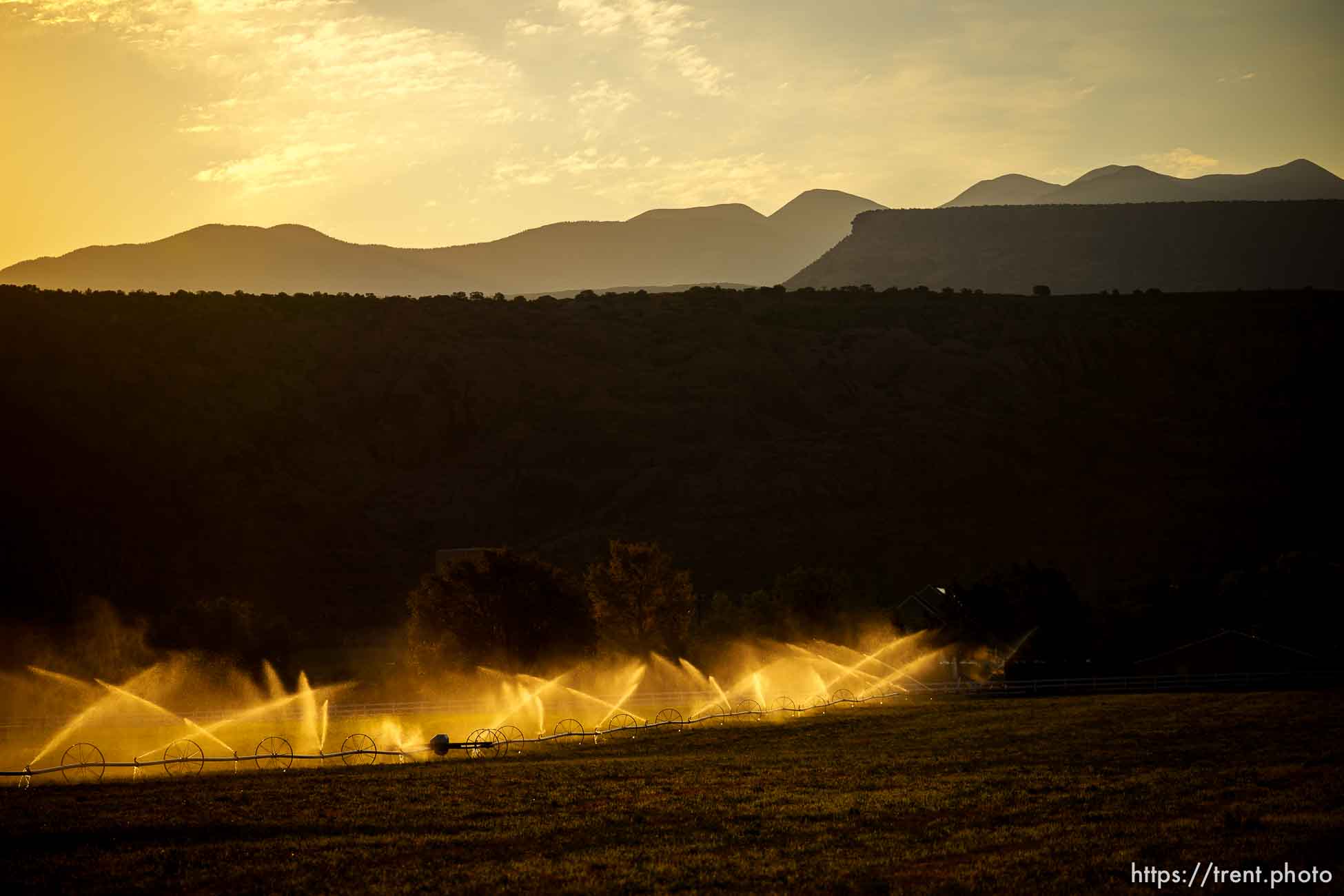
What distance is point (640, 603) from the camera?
90312mm

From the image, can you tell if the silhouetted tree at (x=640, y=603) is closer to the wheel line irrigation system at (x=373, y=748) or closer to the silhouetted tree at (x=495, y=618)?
the silhouetted tree at (x=495, y=618)

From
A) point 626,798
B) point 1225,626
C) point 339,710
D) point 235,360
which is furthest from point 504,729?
point 235,360

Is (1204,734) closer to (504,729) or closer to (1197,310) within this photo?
(504,729)

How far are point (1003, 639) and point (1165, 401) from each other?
296ft

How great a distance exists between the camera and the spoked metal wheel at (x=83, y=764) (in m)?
42.5

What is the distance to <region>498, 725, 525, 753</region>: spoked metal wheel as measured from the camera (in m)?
51.6

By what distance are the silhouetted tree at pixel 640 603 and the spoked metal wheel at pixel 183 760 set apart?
37.1m

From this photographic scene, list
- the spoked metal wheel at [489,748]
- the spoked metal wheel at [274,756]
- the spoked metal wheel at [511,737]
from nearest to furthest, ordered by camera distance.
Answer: the spoked metal wheel at [274,756] < the spoked metal wheel at [489,748] < the spoked metal wheel at [511,737]

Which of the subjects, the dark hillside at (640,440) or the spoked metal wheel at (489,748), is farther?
the dark hillside at (640,440)

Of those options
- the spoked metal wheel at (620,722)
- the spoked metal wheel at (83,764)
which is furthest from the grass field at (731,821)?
the spoked metal wheel at (620,722)

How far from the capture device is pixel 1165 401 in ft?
566

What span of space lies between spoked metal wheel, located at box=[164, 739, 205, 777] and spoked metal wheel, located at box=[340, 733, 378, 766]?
4.83m

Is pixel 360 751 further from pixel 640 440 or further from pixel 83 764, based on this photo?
pixel 640 440

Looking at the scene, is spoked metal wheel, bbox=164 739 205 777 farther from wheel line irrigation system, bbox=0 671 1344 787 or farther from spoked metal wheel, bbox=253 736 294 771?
spoked metal wheel, bbox=253 736 294 771
